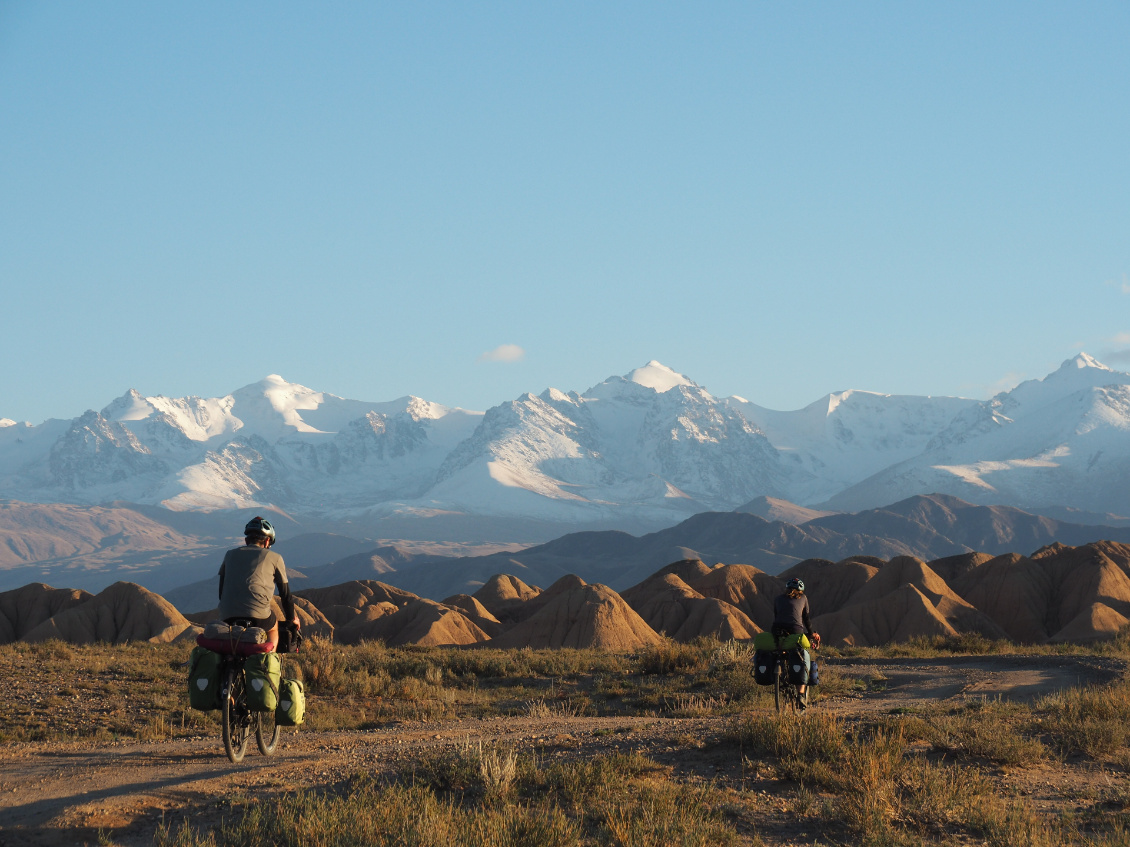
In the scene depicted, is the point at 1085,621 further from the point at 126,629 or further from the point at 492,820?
the point at 492,820

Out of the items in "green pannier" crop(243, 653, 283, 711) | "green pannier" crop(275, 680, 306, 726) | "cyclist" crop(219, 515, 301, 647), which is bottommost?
"green pannier" crop(275, 680, 306, 726)

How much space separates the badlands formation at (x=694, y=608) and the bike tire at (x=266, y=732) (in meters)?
36.0

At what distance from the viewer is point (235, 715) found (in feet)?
34.3

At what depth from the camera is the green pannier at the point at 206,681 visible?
1002 cm

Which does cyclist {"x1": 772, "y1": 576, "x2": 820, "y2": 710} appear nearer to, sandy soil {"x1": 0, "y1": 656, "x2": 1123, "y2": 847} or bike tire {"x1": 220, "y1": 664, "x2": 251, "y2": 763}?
sandy soil {"x1": 0, "y1": 656, "x2": 1123, "y2": 847}

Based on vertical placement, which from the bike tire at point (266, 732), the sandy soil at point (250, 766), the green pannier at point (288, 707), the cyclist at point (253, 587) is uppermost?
the cyclist at point (253, 587)

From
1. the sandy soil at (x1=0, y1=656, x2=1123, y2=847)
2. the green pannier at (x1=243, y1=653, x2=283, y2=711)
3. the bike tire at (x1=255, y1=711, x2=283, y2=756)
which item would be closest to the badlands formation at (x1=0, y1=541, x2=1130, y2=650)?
the sandy soil at (x1=0, y1=656, x2=1123, y2=847)

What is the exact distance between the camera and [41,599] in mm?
57156

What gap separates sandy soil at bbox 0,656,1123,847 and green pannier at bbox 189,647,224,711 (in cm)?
73

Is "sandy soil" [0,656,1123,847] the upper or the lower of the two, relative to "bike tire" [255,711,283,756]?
lower

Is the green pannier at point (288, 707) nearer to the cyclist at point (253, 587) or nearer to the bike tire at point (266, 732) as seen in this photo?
the cyclist at point (253, 587)

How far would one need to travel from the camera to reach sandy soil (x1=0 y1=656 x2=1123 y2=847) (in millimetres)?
8883

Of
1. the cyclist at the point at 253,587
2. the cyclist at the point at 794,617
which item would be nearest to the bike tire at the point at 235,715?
the cyclist at the point at 253,587

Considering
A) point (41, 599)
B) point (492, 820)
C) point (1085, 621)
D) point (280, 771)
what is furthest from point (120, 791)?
point (1085, 621)
